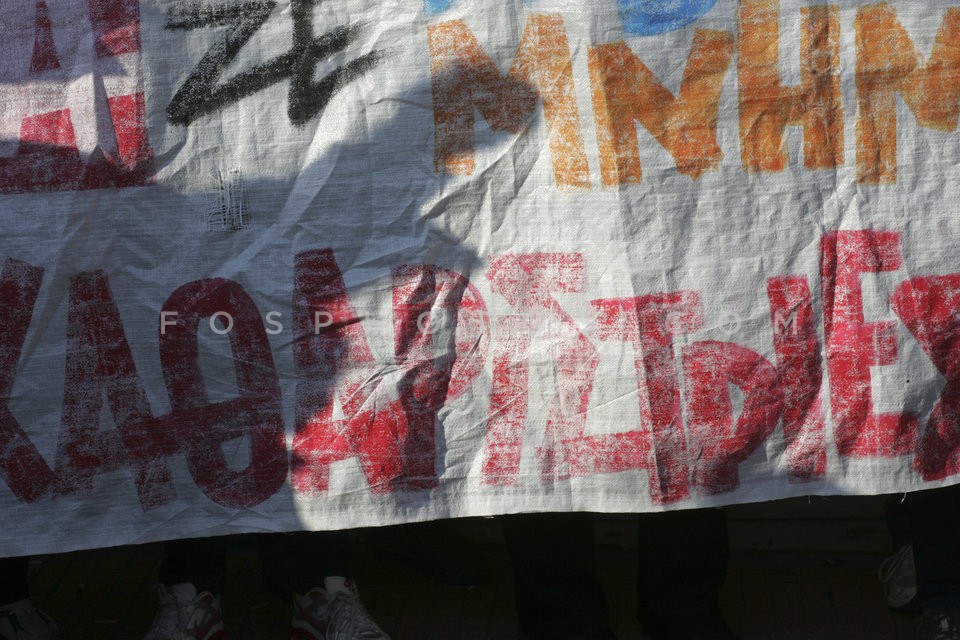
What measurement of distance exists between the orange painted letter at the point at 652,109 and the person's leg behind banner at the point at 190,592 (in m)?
1.29

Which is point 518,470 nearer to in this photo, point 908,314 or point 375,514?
point 375,514

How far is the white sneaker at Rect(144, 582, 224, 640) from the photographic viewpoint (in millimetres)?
2434

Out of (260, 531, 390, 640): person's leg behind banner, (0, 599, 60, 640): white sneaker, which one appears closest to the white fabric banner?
(260, 531, 390, 640): person's leg behind banner

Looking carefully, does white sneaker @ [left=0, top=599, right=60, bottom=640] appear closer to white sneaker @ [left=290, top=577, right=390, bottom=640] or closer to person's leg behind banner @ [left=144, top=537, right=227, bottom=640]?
person's leg behind banner @ [left=144, top=537, right=227, bottom=640]

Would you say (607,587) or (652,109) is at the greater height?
(652,109)

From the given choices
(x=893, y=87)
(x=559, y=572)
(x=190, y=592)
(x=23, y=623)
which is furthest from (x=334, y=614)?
(x=893, y=87)

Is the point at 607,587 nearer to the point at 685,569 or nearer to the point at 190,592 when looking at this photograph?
the point at 685,569

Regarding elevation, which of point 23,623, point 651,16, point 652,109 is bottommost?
point 23,623

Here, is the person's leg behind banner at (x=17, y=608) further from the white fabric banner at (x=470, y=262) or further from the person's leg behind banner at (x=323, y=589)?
the person's leg behind banner at (x=323, y=589)

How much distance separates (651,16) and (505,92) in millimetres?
→ 343

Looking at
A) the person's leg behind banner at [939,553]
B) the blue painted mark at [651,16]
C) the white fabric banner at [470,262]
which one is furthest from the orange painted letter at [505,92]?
the person's leg behind banner at [939,553]

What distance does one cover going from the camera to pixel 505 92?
2.18m

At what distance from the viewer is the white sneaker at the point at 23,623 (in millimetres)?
2463

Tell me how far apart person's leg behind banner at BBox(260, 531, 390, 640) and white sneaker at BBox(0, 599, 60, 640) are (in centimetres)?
62
